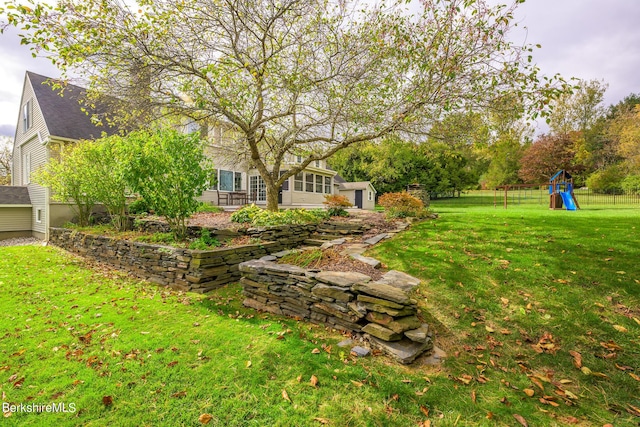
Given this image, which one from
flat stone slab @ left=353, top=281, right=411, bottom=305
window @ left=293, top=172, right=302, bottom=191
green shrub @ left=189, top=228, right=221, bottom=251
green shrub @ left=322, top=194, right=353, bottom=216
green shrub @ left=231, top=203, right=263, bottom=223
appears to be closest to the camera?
flat stone slab @ left=353, top=281, right=411, bottom=305

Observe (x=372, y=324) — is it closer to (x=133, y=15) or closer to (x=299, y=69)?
(x=299, y=69)

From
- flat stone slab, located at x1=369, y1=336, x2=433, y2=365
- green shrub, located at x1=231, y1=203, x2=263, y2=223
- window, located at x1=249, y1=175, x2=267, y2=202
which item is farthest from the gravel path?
flat stone slab, located at x1=369, y1=336, x2=433, y2=365

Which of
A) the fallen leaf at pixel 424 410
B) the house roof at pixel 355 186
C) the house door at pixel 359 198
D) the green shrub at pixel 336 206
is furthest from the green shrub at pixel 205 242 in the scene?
the house door at pixel 359 198

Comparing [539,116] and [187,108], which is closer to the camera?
[539,116]

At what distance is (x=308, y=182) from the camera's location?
1930cm

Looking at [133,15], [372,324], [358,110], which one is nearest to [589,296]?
[372,324]

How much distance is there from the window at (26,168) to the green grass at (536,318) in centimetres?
1748

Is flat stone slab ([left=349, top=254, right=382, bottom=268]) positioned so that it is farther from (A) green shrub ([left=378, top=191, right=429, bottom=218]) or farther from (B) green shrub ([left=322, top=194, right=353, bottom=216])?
(B) green shrub ([left=322, top=194, right=353, bottom=216])

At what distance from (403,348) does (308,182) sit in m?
16.7

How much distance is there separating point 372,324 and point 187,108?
6638mm

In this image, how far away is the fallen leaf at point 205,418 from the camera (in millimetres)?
2311

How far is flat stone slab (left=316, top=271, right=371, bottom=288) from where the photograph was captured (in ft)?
12.6

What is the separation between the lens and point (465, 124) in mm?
7137

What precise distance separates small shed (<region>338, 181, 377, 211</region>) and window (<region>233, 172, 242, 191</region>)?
10212mm
